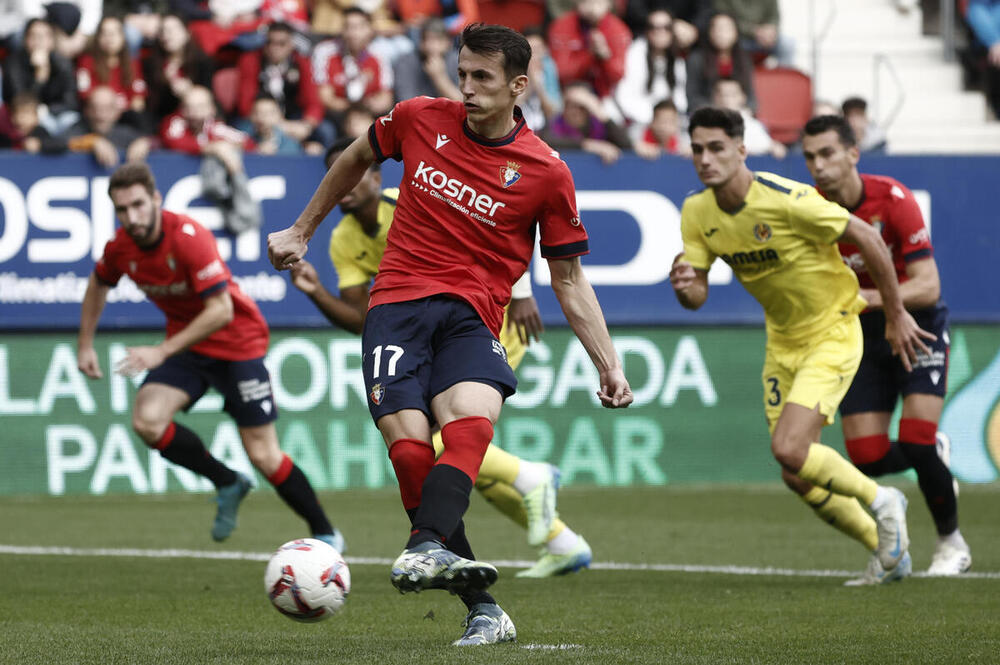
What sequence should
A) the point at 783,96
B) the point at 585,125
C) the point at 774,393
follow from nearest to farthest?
the point at 774,393, the point at 585,125, the point at 783,96

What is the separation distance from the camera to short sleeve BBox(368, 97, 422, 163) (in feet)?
19.8

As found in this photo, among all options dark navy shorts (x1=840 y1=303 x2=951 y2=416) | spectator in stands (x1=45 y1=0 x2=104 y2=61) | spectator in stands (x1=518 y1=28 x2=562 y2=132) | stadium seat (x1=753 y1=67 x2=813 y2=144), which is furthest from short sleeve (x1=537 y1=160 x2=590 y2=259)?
stadium seat (x1=753 y1=67 x2=813 y2=144)

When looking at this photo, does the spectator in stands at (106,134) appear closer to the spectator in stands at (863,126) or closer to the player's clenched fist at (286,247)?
the spectator in stands at (863,126)

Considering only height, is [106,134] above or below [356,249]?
below

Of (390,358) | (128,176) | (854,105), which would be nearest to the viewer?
(390,358)

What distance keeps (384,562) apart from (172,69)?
24.2 ft

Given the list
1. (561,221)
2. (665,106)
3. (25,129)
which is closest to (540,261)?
(665,106)

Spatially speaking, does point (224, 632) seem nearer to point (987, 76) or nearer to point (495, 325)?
point (495, 325)

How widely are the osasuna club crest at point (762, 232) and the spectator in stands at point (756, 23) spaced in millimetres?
9714

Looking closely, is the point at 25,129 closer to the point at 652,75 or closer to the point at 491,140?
the point at 652,75

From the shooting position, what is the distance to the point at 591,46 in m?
16.8

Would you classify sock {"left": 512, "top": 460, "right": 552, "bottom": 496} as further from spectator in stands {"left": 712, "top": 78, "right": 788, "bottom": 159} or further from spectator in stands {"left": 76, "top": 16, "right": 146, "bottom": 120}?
spectator in stands {"left": 76, "top": 16, "right": 146, "bottom": 120}

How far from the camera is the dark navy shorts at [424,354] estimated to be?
18.6 feet

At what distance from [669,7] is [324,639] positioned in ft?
41.6
